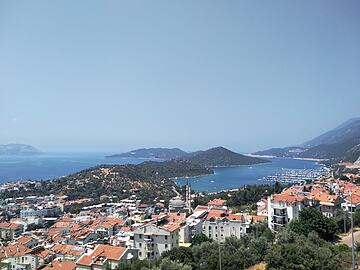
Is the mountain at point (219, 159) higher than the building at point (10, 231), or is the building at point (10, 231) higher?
the mountain at point (219, 159)

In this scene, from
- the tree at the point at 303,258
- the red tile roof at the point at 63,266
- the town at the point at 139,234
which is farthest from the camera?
the town at the point at 139,234

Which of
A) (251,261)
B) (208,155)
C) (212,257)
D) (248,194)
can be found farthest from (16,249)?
(208,155)

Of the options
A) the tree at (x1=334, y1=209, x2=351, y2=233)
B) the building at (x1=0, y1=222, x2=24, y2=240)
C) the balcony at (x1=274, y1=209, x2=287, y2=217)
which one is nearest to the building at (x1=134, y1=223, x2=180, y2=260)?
the balcony at (x1=274, y1=209, x2=287, y2=217)

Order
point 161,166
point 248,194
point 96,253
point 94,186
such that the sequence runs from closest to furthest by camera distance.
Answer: point 96,253 → point 248,194 → point 94,186 → point 161,166

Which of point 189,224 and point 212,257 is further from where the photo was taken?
point 189,224

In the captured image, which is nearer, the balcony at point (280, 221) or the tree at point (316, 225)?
the tree at point (316, 225)

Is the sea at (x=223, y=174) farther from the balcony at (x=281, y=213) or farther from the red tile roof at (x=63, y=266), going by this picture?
the red tile roof at (x=63, y=266)

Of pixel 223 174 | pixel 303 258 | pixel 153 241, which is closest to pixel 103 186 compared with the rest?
pixel 153 241

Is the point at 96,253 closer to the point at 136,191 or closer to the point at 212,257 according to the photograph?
the point at 212,257

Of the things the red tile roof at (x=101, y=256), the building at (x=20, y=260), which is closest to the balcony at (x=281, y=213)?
the red tile roof at (x=101, y=256)
